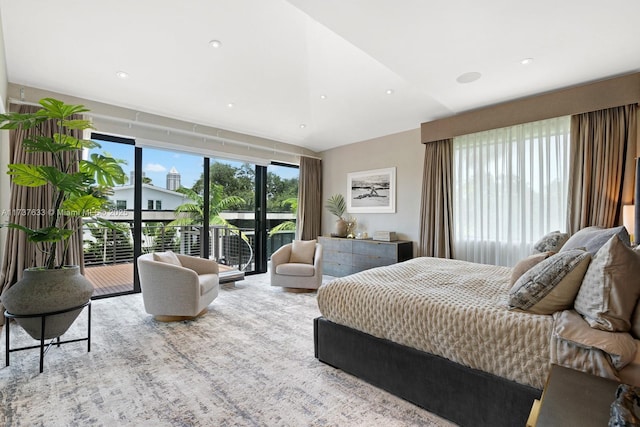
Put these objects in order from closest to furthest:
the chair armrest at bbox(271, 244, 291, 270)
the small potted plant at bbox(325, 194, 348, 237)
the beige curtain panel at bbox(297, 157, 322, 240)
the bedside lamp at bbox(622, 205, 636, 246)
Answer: the bedside lamp at bbox(622, 205, 636, 246), the chair armrest at bbox(271, 244, 291, 270), the small potted plant at bbox(325, 194, 348, 237), the beige curtain panel at bbox(297, 157, 322, 240)

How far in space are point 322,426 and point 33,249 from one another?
370 cm

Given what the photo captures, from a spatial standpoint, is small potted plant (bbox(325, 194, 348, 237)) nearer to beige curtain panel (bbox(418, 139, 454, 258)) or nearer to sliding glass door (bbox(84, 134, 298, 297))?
sliding glass door (bbox(84, 134, 298, 297))

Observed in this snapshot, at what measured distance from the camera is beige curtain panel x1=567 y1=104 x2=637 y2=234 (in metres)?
3.04

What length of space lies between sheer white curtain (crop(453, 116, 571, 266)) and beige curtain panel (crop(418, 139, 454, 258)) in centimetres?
9

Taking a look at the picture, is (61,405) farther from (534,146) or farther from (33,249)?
(534,146)

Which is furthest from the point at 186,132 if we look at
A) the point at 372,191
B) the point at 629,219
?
the point at 629,219

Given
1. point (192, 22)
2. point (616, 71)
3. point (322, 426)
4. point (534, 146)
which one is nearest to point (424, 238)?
point (534, 146)

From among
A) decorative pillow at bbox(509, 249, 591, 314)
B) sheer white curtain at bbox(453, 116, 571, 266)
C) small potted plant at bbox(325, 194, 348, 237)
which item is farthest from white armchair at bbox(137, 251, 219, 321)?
sheer white curtain at bbox(453, 116, 571, 266)

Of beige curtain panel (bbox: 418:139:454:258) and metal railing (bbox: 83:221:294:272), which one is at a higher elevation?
beige curtain panel (bbox: 418:139:454:258)

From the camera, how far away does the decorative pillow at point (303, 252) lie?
185 inches

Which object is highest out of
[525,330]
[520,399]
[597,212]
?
[597,212]

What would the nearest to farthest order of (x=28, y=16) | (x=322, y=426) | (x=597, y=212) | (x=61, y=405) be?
(x=322, y=426) < (x=61, y=405) < (x=28, y=16) < (x=597, y=212)

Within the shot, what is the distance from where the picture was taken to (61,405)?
70.7 inches

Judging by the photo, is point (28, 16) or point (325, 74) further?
point (325, 74)
